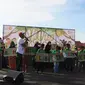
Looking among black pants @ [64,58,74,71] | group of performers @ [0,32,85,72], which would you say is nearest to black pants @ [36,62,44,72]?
group of performers @ [0,32,85,72]

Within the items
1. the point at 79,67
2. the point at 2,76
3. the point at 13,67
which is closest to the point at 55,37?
the point at 79,67

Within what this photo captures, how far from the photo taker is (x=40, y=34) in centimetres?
2195

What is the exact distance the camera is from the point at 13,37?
20828 millimetres

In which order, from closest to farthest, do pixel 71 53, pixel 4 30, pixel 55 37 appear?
pixel 71 53
pixel 4 30
pixel 55 37

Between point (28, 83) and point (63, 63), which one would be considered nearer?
point (28, 83)

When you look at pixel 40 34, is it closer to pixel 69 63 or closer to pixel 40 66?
pixel 69 63

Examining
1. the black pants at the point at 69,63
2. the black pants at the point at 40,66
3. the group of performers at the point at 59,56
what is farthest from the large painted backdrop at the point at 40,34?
the black pants at the point at 40,66

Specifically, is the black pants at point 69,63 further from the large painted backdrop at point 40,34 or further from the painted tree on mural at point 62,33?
the painted tree on mural at point 62,33

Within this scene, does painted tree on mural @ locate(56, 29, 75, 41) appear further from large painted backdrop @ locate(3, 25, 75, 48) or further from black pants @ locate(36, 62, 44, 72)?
black pants @ locate(36, 62, 44, 72)

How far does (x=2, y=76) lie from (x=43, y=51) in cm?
658

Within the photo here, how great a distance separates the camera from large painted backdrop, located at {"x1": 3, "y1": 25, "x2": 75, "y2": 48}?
20781 mm

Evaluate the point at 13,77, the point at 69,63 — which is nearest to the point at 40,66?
the point at 69,63

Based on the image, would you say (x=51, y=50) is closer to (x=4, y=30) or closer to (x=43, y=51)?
(x=43, y=51)

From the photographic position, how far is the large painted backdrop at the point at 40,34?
2078cm
